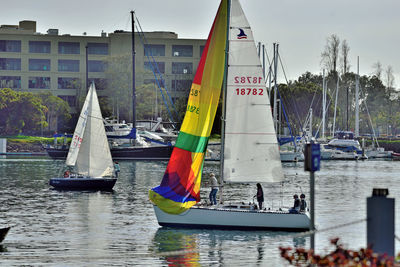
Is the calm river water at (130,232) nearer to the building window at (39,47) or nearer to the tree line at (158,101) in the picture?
the tree line at (158,101)

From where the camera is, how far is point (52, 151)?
5012 inches

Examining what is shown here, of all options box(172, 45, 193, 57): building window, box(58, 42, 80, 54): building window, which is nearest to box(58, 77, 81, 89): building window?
box(58, 42, 80, 54): building window

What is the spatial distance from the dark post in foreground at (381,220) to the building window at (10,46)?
167m

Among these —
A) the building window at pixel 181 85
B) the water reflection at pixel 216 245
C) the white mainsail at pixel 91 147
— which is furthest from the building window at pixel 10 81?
the water reflection at pixel 216 245

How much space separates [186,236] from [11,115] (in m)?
117

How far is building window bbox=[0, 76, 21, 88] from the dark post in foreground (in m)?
162

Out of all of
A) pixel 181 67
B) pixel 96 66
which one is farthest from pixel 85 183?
pixel 181 67

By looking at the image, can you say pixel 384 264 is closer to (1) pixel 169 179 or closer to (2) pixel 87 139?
(1) pixel 169 179

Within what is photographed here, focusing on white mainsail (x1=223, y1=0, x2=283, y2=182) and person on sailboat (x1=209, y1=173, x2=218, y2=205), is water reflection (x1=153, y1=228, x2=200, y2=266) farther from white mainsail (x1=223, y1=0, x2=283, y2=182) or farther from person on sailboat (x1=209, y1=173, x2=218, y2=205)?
white mainsail (x1=223, y1=0, x2=283, y2=182)

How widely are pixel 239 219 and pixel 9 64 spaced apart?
145104 millimetres

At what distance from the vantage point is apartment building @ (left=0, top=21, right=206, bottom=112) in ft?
565

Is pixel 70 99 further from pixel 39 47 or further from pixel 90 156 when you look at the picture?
pixel 90 156

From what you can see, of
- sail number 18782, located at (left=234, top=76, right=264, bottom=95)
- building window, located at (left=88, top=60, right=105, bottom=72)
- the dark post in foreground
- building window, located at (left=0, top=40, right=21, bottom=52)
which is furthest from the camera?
building window, located at (left=0, top=40, right=21, bottom=52)

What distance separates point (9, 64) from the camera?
174m
